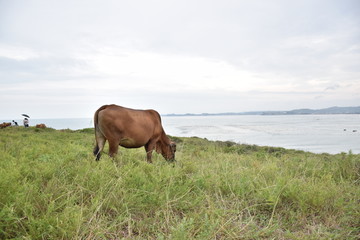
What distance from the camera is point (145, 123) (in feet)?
24.9

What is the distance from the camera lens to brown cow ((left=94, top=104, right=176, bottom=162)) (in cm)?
680

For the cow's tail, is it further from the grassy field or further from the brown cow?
the grassy field

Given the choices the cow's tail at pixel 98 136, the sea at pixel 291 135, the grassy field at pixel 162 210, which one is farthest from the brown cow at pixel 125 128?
the grassy field at pixel 162 210

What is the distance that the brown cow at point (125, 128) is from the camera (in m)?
6.80

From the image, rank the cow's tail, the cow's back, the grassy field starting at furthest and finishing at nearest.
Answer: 1. the cow's tail
2. the cow's back
3. the grassy field

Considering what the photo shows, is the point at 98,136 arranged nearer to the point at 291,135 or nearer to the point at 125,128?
the point at 125,128

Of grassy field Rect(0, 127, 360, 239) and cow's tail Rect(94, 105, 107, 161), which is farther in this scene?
cow's tail Rect(94, 105, 107, 161)

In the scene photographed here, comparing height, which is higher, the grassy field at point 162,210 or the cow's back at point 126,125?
the cow's back at point 126,125

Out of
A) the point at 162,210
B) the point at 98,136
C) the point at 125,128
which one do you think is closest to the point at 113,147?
the point at 125,128

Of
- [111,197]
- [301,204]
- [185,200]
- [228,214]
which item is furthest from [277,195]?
[111,197]

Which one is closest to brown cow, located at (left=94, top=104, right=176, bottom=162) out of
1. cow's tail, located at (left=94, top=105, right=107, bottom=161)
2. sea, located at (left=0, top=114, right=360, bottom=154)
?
cow's tail, located at (left=94, top=105, right=107, bottom=161)

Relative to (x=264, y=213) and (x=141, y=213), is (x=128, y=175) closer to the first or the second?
(x=141, y=213)

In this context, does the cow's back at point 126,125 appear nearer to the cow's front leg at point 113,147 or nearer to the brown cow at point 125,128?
the brown cow at point 125,128

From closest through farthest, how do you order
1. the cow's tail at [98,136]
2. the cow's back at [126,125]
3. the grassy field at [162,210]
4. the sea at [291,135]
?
the grassy field at [162,210]
the cow's back at [126,125]
the cow's tail at [98,136]
the sea at [291,135]
